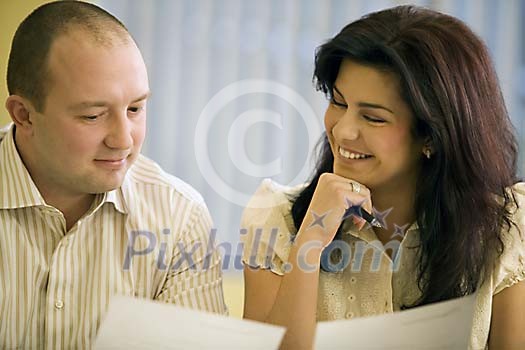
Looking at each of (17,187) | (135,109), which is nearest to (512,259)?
(135,109)

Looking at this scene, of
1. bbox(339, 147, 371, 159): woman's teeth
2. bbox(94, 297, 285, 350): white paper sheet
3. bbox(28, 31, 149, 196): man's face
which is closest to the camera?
bbox(94, 297, 285, 350): white paper sheet

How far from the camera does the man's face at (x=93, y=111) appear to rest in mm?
1332

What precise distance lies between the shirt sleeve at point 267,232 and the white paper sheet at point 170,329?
1.28 ft

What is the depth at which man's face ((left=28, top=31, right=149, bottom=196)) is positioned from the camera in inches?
52.4

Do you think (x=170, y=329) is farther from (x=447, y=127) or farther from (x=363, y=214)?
(x=447, y=127)

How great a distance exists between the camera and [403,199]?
Result: 153 cm

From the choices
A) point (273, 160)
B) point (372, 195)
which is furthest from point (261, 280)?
point (273, 160)

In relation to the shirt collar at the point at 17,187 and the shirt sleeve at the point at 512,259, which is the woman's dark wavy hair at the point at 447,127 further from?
the shirt collar at the point at 17,187

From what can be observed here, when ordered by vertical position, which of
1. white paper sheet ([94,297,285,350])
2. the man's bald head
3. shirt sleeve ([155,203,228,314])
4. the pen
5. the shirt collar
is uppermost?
the man's bald head

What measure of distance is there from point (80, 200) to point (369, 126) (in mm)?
558

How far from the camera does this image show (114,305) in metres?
1.10

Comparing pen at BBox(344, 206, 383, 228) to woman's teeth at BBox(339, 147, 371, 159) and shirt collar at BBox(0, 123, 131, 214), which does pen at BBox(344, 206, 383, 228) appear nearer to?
woman's teeth at BBox(339, 147, 371, 159)

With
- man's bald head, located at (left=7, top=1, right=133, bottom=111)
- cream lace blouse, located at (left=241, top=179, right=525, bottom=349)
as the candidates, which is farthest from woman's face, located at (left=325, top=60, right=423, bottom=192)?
man's bald head, located at (left=7, top=1, right=133, bottom=111)

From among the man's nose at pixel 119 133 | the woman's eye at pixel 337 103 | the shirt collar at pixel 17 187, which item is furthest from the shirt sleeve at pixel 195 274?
the woman's eye at pixel 337 103
